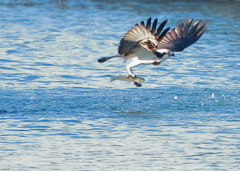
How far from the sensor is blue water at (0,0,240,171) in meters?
7.33

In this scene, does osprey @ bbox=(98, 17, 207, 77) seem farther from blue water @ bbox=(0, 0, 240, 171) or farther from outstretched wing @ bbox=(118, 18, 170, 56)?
blue water @ bbox=(0, 0, 240, 171)

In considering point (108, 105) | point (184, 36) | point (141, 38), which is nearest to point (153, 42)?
point (141, 38)

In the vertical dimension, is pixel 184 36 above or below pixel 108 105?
above

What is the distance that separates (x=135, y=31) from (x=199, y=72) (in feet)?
13.0

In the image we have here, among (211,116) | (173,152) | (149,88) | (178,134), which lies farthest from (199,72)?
(173,152)

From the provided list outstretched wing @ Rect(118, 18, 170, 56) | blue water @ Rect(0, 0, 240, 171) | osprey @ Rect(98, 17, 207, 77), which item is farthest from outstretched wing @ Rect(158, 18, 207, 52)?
blue water @ Rect(0, 0, 240, 171)

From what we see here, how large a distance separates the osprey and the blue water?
0.74 meters

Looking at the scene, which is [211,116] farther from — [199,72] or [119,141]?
[199,72]

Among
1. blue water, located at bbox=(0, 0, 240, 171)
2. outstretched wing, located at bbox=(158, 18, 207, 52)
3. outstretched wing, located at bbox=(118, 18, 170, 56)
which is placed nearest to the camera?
blue water, located at bbox=(0, 0, 240, 171)

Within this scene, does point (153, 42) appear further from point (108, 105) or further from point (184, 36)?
point (108, 105)

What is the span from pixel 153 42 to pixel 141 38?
196mm

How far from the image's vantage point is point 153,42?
8938 mm

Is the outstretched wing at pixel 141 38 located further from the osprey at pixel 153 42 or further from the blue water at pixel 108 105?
the blue water at pixel 108 105

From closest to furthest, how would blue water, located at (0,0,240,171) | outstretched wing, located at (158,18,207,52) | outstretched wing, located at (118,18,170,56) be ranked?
blue water, located at (0,0,240,171) < outstretched wing, located at (118,18,170,56) < outstretched wing, located at (158,18,207,52)
